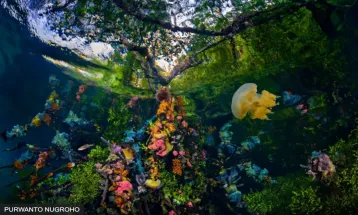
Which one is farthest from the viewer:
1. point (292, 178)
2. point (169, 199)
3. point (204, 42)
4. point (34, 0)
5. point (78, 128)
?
point (78, 128)

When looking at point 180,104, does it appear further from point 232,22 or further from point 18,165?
point 18,165

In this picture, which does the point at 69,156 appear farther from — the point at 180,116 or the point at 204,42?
the point at 204,42

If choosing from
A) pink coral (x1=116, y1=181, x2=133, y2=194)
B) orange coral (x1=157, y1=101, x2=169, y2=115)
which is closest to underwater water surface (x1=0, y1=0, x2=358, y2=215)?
pink coral (x1=116, y1=181, x2=133, y2=194)

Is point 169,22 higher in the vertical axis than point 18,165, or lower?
higher

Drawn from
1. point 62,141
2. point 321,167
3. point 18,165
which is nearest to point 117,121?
point 62,141

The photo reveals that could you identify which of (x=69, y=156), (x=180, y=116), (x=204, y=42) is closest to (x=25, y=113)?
(x=69, y=156)

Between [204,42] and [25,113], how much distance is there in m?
7.06

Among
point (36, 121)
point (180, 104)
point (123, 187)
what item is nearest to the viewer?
point (123, 187)

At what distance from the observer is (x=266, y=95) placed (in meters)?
6.11

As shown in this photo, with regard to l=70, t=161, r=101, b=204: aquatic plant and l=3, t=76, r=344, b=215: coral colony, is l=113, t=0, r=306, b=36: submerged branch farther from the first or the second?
l=70, t=161, r=101, b=204: aquatic plant

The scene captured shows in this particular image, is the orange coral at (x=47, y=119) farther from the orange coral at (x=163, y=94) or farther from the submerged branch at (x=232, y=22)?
the submerged branch at (x=232, y=22)

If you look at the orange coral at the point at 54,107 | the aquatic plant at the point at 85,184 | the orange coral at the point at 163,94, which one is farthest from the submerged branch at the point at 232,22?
the orange coral at the point at 54,107

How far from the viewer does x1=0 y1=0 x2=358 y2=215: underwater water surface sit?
225 inches

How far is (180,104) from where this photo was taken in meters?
7.48
